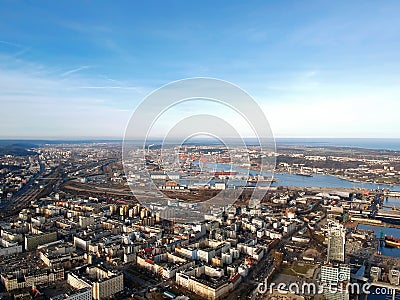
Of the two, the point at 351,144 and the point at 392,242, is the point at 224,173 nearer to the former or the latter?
the point at 392,242

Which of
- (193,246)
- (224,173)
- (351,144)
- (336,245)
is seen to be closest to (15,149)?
(224,173)

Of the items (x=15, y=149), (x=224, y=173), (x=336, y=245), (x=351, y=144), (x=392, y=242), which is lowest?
(x=392, y=242)

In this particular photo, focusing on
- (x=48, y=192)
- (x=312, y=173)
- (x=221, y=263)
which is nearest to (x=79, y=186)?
(x=48, y=192)

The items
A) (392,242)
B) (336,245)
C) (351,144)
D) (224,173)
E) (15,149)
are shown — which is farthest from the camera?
(351,144)

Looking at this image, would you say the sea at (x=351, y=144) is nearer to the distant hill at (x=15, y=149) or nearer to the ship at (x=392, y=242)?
the distant hill at (x=15, y=149)

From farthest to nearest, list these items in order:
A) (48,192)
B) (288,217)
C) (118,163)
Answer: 1. (118,163)
2. (48,192)
3. (288,217)

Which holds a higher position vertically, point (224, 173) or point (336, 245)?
point (224, 173)

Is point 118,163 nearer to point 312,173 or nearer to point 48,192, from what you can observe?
point 48,192

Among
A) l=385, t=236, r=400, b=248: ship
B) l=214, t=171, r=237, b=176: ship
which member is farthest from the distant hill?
l=385, t=236, r=400, b=248: ship

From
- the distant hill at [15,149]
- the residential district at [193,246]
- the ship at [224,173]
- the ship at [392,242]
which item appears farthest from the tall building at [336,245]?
the distant hill at [15,149]

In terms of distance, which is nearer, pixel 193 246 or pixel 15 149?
pixel 193 246
